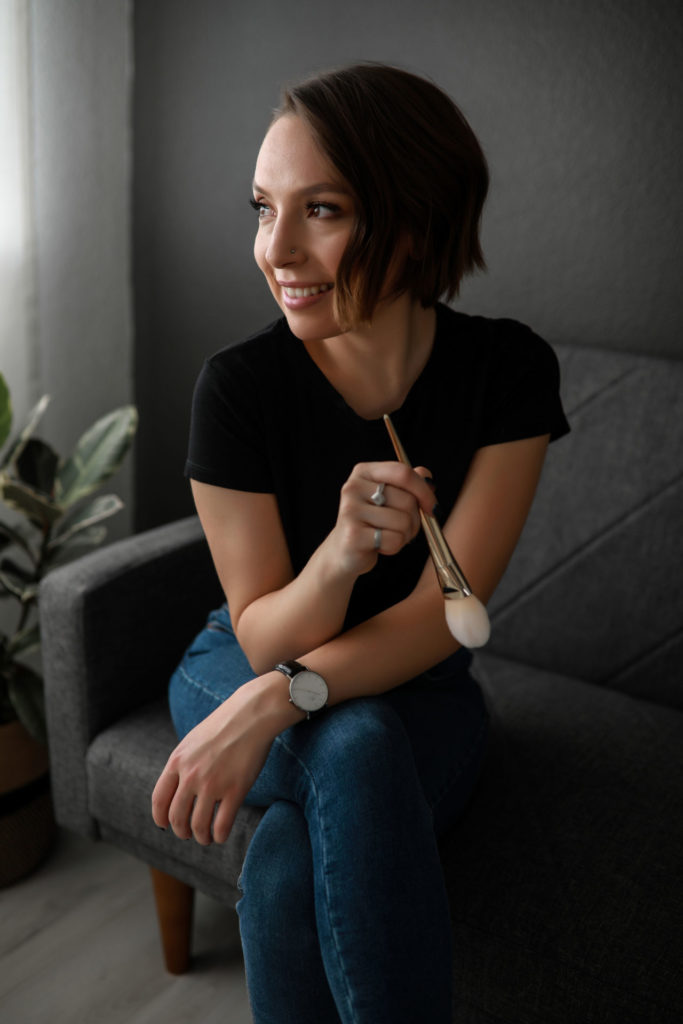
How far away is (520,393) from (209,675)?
490 mm

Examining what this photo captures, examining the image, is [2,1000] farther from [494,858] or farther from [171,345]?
[171,345]

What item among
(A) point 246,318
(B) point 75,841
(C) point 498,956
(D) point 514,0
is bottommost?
(B) point 75,841

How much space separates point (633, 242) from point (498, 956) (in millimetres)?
1088

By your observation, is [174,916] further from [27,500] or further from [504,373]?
[504,373]

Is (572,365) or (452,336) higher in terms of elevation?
(452,336)

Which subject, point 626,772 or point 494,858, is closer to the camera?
point 494,858

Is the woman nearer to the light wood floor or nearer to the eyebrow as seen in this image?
the eyebrow

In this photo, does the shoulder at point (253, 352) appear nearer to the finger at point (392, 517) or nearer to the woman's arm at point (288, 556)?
the woman's arm at point (288, 556)

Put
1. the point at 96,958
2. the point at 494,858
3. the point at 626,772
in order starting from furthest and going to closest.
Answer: the point at 96,958 < the point at 626,772 < the point at 494,858

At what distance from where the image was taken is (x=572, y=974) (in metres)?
0.92

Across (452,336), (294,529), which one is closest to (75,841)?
(294,529)

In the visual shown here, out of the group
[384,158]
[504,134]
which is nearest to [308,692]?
[384,158]

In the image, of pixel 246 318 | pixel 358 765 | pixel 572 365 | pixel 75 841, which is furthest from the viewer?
pixel 246 318

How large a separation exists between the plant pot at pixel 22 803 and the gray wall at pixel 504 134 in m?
0.90
